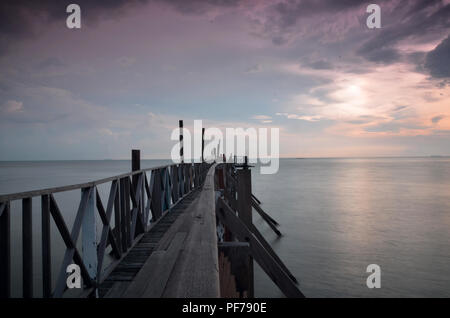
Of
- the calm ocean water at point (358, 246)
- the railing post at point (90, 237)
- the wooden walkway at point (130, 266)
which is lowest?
the calm ocean water at point (358, 246)

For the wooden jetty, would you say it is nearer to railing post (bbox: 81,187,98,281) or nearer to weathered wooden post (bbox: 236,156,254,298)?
railing post (bbox: 81,187,98,281)

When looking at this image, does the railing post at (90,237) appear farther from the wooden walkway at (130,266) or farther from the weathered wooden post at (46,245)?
the weathered wooden post at (46,245)

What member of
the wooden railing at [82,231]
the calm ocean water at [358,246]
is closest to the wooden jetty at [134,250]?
the wooden railing at [82,231]

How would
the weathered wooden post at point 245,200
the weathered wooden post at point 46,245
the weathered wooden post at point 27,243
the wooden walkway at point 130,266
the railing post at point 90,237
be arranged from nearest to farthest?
the weathered wooden post at point 27,243 < the weathered wooden post at point 46,245 < the wooden walkway at point 130,266 < the railing post at point 90,237 < the weathered wooden post at point 245,200

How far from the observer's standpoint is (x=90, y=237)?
3.63 metres

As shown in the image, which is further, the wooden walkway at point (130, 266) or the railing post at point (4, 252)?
the wooden walkway at point (130, 266)

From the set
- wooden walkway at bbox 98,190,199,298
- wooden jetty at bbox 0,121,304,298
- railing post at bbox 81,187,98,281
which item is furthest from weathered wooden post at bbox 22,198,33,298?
railing post at bbox 81,187,98,281

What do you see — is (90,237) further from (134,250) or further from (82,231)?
(134,250)

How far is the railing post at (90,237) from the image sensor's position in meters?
3.59

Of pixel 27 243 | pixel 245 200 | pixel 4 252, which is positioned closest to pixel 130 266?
pixel 27 243
